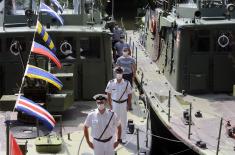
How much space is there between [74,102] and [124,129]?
2596 mm

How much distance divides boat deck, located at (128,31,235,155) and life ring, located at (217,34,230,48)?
1152mm

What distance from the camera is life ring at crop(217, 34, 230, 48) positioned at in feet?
41.1

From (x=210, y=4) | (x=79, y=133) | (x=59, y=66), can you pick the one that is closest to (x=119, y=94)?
(x=79, y=133)

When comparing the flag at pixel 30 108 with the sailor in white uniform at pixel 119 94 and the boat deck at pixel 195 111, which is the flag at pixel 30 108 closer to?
the sailor in white uniform at pixel 119 94

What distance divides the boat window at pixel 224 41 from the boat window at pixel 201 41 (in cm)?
19

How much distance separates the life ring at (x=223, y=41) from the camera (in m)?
12.5

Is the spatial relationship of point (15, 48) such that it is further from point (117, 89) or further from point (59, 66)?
point (117, 89)

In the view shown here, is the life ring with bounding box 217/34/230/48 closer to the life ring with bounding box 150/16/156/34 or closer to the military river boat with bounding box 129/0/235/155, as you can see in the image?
the military river boat with bounding box 129/0/235/155

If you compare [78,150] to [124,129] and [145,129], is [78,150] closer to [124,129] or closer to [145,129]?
[124,129]

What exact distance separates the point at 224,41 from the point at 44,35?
13.8ft

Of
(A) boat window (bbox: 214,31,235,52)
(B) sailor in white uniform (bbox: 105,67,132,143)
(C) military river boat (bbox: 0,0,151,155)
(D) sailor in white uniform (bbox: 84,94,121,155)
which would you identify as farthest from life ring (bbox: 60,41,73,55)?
(D) sailor in white uniform (bbox: 84,94,121,155)

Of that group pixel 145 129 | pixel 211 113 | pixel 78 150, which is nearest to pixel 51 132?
pixel 78 150

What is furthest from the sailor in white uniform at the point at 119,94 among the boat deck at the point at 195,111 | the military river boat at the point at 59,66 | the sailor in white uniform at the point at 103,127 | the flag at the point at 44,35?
the flag at the point at 44,35

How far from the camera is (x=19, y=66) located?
39.8 ft
